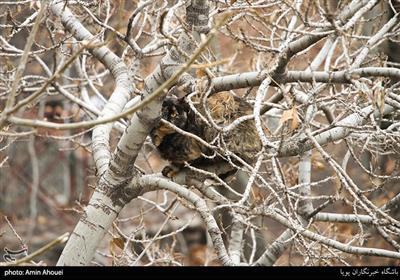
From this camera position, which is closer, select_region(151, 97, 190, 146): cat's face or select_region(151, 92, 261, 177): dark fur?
select_region(151, 92, 261, 177): dark fur

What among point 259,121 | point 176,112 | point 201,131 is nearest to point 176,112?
point 176,112

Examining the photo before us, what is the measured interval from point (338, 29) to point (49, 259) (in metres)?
8.52

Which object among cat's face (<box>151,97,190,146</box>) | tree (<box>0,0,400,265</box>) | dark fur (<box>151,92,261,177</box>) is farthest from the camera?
cat's face (<box>151,97,190,146</box>)

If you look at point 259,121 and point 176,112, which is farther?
point 176,112

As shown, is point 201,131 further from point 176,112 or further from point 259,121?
point 259,121

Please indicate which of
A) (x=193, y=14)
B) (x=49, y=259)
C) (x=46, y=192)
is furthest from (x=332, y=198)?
(x=46, y=192)

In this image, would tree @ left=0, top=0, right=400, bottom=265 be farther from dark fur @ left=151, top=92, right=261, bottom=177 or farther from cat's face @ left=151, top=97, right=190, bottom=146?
cat's face @ left=151, top=97, right=190, bottom=146

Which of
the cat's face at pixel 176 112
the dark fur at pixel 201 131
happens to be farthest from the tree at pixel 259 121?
the cat's face at pixel 176 112

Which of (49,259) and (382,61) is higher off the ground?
(382,61)

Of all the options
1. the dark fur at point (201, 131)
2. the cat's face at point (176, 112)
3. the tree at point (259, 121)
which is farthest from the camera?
the cat's face at point (176, 112)

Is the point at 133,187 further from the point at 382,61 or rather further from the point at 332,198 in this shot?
the point at 382,61

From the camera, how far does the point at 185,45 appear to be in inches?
137

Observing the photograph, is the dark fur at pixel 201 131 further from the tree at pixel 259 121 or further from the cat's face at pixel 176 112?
the tree at pixel 259 121

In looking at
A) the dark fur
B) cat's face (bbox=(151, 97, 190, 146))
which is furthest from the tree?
cat's face (bbox=(151, 97, 190, 146))
